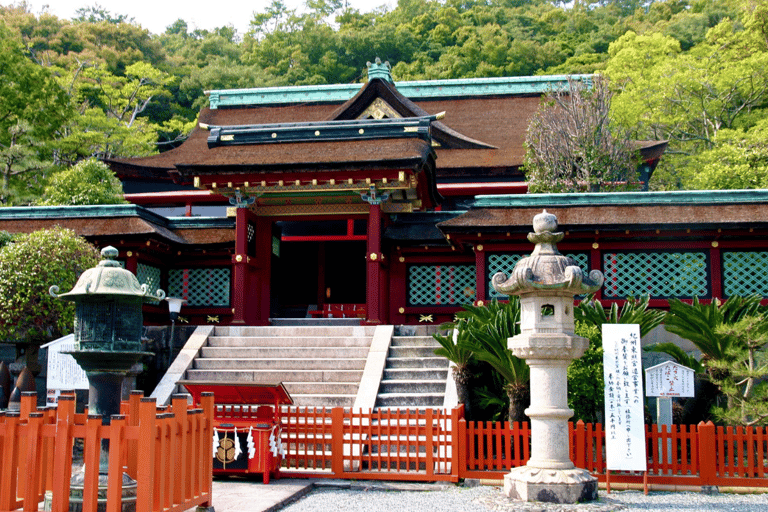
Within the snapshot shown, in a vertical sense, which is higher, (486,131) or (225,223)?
(486,131)

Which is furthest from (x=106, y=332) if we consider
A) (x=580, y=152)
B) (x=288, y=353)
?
(x=580, y=152)

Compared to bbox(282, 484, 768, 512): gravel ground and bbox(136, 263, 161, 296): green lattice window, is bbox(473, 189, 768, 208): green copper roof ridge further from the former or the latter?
bbox(136, 263, 161, 296): green lattice window

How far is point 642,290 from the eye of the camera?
15445 millimetres

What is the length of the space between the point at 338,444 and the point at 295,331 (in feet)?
18.3

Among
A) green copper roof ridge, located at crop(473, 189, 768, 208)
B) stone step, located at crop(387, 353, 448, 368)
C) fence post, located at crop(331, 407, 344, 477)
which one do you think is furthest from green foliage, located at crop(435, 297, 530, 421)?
green copper roof ridge, located at crop(473, 189, 768, 208)

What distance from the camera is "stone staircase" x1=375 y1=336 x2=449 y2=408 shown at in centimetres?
1226

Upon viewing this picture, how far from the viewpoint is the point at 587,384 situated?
11.0m

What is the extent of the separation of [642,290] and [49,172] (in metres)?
21.4

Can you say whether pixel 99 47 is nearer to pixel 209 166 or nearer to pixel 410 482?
pixel 209 166

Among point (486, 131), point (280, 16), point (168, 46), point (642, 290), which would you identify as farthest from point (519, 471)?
point (280, 16)

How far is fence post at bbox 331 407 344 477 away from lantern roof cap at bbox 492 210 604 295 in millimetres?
2776

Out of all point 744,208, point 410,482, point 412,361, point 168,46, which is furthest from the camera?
point 168,46

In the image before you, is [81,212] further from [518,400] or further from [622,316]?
[622,316]

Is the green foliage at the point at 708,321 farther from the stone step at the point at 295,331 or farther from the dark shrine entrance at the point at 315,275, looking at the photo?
the dark shrine entrance at the point at 315,275
